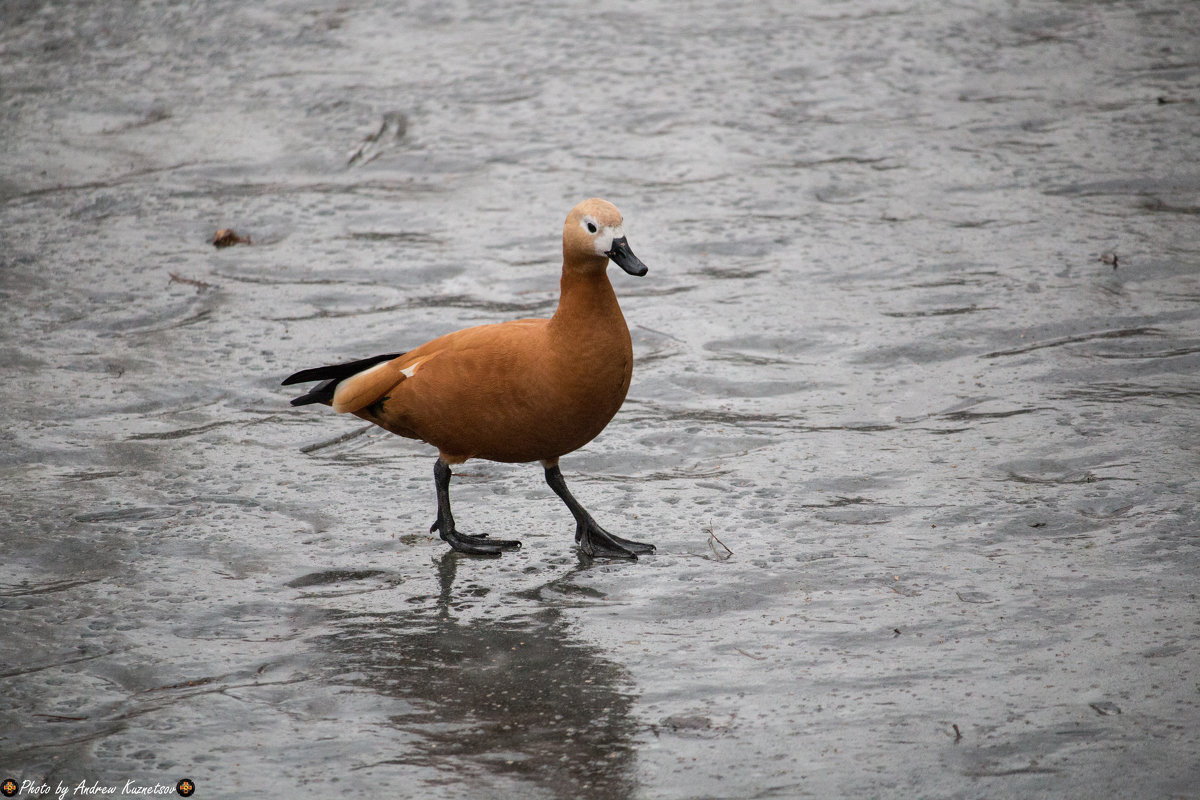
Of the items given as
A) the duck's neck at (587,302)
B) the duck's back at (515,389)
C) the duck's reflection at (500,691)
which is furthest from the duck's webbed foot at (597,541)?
the duck's neck at (587,302)

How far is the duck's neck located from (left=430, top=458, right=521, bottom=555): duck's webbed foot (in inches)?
29.9

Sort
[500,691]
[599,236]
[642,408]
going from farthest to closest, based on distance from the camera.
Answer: [642,408]
[599,236]
[500,691]

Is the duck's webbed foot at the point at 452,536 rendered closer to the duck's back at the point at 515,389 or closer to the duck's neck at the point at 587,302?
the duck's back at the point at 515,389

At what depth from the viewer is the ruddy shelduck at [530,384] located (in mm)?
4266

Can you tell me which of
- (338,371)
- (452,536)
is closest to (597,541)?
(452,536)

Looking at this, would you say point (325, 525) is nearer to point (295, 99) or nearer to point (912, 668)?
point (912, 668)

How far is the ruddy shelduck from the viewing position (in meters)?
4.27

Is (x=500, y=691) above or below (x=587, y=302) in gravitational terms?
below

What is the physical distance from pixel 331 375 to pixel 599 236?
1.24m

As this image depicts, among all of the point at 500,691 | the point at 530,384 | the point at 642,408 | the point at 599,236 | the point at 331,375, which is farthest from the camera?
the point at 642,408

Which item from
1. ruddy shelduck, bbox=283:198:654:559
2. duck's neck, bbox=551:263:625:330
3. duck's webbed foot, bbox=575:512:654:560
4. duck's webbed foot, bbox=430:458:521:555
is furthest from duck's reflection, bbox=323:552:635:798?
duck's neck, bbox=551:263:625:330

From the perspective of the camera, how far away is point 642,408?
571 cm

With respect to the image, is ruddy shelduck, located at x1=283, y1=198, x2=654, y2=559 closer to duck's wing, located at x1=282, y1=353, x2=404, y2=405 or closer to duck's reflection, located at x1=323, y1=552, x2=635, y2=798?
duck's wing, located at x1=282, y1=353, x2=404, y2=405

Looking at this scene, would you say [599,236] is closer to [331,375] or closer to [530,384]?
[530,384]
